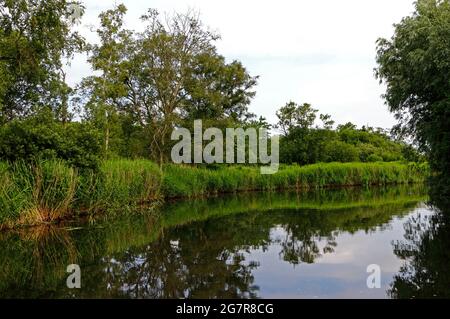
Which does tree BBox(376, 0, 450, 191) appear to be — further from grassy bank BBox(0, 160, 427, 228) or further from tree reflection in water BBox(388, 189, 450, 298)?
grassy bank BBox(0, 160, 427, 228)

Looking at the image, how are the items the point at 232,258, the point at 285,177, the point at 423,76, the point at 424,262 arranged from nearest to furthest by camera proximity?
1. the point at 424,262
2. the point at 232,258
3. the point at 423,76
4. the point at 285,177

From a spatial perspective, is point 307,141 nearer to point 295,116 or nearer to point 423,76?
point 295,116

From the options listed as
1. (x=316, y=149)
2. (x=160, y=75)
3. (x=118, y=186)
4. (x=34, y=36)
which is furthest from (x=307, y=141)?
(x=34, y=36)

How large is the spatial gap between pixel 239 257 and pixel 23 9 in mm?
8820

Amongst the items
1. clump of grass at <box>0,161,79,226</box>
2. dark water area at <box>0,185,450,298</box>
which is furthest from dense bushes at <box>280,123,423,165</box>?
clump of grass at <box>0,161,79,226</box>

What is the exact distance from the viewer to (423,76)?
17250 millimetres

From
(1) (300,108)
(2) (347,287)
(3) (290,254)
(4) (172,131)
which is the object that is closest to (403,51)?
(4) (172,131)

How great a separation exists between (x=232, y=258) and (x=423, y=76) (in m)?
12.9

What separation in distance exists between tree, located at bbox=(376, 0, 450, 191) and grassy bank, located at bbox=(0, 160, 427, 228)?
34.1 feet

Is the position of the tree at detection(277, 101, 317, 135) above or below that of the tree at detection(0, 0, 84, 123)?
above

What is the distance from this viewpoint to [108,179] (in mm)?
14773

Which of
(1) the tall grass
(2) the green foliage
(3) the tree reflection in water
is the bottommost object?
(3) the tree reflection in water

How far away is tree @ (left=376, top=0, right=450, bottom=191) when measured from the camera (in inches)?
634

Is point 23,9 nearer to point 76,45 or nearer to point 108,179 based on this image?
point 76,45
